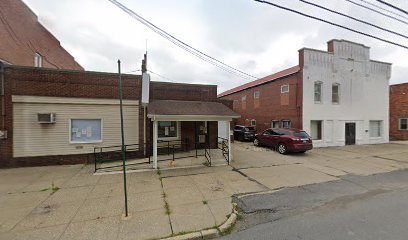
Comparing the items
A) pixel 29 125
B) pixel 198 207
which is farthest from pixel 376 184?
pixel 29 125

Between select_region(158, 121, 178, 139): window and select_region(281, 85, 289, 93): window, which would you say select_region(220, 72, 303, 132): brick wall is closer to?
select_region(281, 85, 289, 93): window

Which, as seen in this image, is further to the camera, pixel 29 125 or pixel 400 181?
pixel 29 125

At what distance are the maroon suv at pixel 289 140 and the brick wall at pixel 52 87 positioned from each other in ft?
28.4

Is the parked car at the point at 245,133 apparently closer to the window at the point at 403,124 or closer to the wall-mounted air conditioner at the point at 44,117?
the wall-mounted air conditioner at the point at 44,117

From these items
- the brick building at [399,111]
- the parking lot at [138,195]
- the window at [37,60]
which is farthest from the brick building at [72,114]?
the brick building at [399,111]

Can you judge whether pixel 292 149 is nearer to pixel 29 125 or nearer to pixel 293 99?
pixel 293 99

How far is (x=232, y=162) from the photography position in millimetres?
10438

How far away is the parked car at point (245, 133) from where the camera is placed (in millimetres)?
19234

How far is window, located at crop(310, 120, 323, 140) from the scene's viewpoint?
16.5m

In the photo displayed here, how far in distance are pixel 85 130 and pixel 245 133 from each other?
43.5ft

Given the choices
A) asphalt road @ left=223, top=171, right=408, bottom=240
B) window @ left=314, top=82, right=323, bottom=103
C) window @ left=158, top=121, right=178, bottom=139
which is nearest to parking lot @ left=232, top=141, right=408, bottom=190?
asphalt road @ left=223, top=171, right=408, bottom=240

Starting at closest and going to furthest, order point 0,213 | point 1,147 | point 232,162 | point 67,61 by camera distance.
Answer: point 0,213 → point 1,147 → point 232,162 → point 67,61

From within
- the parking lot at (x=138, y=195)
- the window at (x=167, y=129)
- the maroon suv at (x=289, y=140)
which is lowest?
the parking lot at (x=138, y=195)

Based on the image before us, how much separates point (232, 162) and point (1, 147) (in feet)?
34.4
